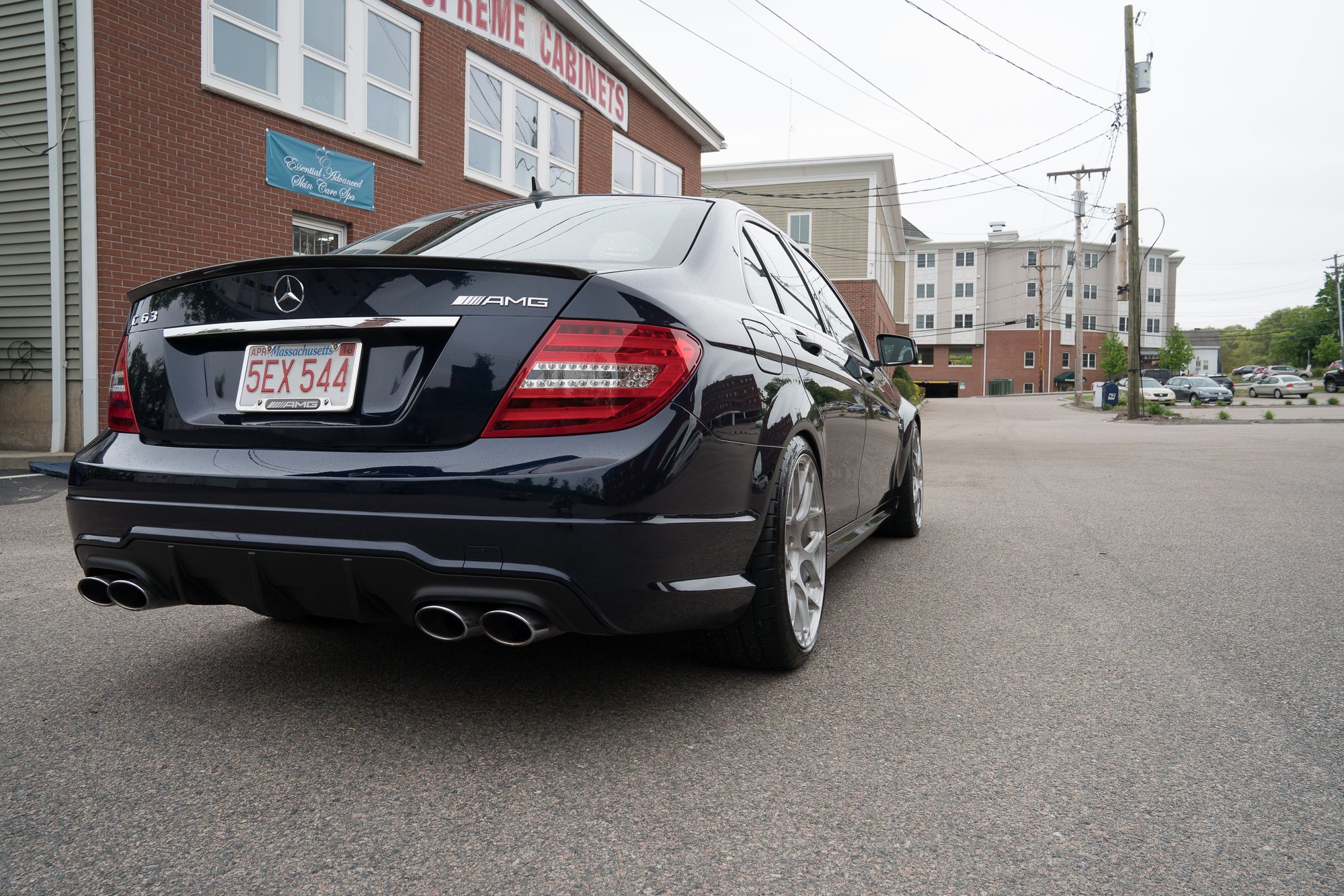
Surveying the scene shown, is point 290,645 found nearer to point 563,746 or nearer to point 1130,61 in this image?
point 563,746

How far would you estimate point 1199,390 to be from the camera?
160ft

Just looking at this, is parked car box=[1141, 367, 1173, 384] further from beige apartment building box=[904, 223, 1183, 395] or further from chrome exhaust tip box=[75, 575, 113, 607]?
chrome exhaust tip box=[75, 575, 113, 607]

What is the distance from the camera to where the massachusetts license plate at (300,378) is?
7.88 ft

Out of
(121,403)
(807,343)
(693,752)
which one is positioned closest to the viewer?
(693,752)

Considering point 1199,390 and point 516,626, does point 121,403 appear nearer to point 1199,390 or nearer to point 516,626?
point 516,626

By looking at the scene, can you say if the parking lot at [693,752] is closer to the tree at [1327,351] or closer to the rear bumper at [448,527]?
the rear bumper at [448,527]

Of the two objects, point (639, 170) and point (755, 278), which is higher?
point (639, 170)

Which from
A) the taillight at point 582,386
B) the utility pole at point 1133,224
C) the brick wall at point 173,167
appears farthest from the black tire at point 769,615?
the utility pole at point 1133,224

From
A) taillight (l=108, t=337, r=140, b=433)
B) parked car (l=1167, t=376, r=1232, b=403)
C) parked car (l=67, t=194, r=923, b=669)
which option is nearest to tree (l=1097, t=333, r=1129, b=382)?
parked car (l=1167, t=376, r=1232, b=403)

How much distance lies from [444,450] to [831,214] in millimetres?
34879

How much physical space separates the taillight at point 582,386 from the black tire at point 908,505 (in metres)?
3.42

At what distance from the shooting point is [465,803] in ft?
7.13

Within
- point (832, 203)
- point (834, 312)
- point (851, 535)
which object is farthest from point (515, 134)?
point (832, 203)

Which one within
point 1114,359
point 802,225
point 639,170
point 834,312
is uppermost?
point 802,225
